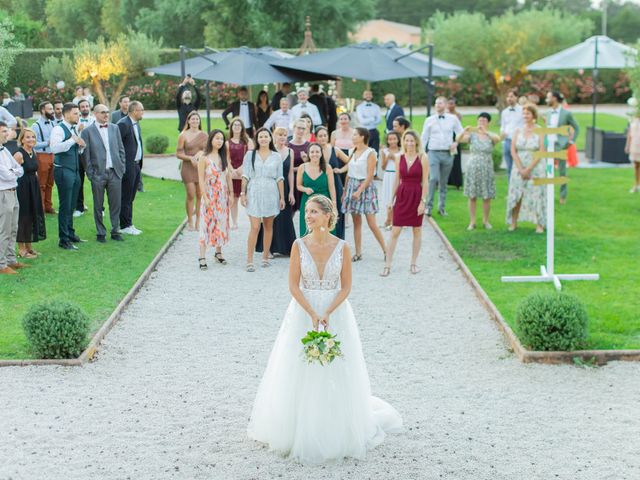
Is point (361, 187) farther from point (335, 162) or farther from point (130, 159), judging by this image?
point (130, 159)

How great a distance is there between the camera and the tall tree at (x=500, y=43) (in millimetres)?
42156

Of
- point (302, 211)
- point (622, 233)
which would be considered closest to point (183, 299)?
point (302, 211)

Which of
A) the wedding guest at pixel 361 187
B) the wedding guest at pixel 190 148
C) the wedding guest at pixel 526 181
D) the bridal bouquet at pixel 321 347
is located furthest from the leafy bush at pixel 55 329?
the wedding guest at pixel 526 181

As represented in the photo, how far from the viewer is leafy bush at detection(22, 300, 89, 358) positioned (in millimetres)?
8703

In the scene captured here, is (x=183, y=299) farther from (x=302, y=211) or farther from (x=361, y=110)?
(x=361, y=110)

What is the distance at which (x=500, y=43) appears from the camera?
4231cm

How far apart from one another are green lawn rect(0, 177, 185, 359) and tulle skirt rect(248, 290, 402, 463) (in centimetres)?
315

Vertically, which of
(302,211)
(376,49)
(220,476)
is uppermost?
(376,49)

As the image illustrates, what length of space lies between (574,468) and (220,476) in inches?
90.3

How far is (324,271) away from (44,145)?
926cm

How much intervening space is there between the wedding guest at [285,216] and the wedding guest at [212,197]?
0.75 m

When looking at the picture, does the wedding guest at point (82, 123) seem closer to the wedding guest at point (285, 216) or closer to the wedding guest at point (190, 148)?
the wedding guest at point (190, 148)

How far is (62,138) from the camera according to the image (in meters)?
13.7

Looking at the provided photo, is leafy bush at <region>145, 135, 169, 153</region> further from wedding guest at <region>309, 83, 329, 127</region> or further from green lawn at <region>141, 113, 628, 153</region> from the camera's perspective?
wedding guest at <region>309, 83, 329, 127</region>
